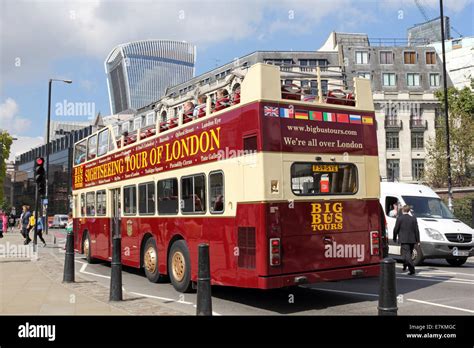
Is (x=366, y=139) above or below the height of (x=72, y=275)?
above

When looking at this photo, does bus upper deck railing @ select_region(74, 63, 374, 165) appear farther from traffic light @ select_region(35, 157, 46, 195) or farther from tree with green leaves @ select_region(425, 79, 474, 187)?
tree with green leaves @ select_region(425, 79, 474, 187)

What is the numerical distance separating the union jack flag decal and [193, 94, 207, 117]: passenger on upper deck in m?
1.89

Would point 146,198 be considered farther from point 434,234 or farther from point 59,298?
point 434,234

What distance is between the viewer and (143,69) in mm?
165500

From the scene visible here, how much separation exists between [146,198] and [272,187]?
15.3 ft

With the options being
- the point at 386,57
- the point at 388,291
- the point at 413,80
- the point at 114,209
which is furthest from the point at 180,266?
the point at 413,80

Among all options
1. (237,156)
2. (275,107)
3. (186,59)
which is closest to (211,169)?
(237,156)

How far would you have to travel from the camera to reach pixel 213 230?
27.7ft

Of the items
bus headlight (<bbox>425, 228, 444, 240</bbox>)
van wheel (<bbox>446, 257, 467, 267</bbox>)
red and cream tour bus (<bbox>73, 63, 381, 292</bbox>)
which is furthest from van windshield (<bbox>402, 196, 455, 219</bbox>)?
red and cream tour bus (<bbox>73, 63, 381, 292</bbox>)

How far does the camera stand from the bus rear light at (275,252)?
736 centimetres

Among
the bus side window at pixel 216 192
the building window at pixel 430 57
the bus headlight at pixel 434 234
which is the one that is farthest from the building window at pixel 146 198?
the building window at pixel 430 57

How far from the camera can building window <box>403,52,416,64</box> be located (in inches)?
2729

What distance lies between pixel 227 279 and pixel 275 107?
287 centimetres
